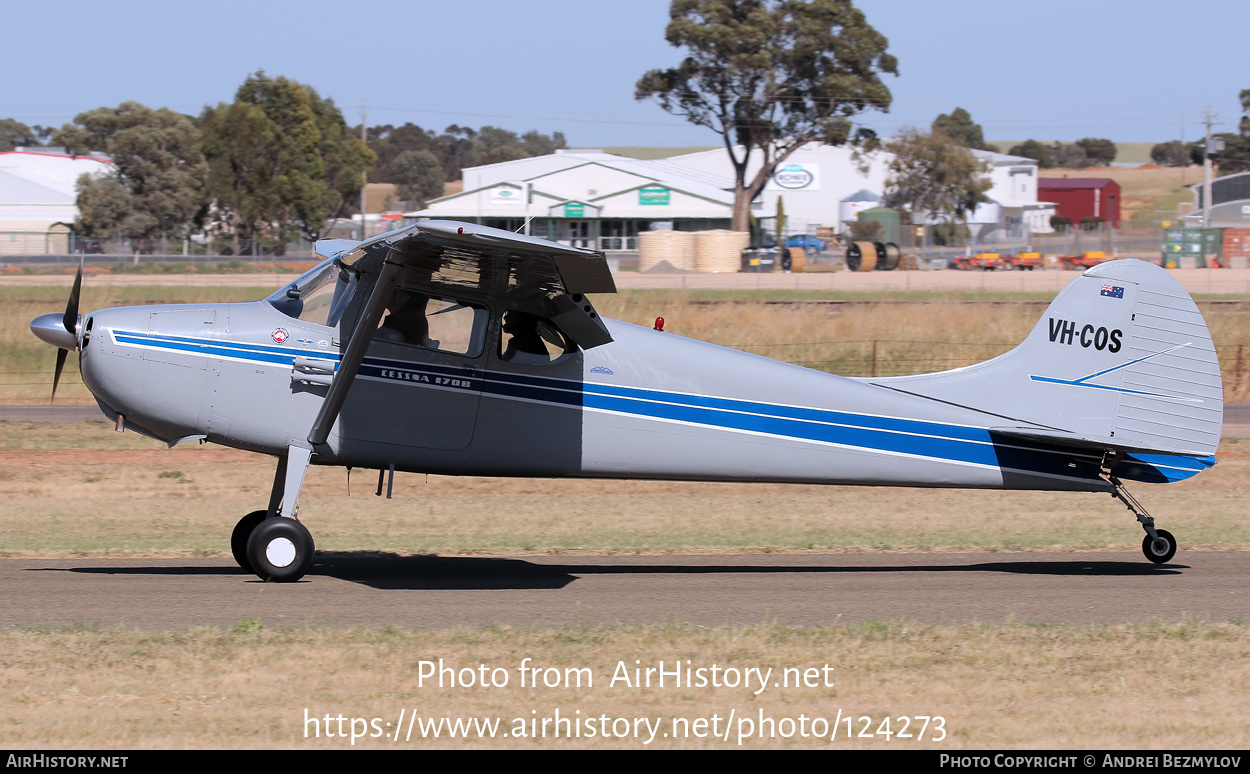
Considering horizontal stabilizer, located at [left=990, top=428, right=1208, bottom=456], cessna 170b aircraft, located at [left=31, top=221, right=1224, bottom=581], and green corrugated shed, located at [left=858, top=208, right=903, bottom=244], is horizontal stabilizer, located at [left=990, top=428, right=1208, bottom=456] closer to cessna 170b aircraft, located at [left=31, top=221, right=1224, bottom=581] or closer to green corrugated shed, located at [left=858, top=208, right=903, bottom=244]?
cessna 170b aircraft, located at [left=31, top=221, right=1224, bottom=581]

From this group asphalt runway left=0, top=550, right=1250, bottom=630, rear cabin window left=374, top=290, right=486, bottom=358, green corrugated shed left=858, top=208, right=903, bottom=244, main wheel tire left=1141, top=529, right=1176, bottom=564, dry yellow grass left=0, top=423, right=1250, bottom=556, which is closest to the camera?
asphalt runway left=0, top=550, right=1250, bottom=630

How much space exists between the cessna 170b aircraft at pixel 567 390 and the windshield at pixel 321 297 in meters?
0.02

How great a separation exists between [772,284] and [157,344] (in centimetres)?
4430

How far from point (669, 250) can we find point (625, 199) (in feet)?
71.4

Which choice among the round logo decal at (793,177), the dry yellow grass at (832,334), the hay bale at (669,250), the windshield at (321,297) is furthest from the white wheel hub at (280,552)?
the round logo decal at (793,177)

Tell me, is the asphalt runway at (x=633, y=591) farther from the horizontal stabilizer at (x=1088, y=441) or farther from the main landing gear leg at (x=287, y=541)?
the horizontal stabilizer at (x=1088, y=441)

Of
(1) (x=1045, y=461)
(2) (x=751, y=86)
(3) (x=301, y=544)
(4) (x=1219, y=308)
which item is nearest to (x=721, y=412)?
(1) (x=1045, y=461)

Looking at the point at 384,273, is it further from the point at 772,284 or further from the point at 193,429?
the point at 772,284

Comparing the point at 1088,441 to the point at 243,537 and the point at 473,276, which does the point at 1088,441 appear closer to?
the point at 473,276

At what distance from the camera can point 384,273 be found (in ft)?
27.6

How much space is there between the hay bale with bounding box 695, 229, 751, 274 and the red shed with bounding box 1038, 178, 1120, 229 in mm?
71666

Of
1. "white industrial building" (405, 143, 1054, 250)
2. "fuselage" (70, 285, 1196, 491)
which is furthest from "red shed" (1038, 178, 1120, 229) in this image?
"fuselage" (70, 285, 1196, 491)

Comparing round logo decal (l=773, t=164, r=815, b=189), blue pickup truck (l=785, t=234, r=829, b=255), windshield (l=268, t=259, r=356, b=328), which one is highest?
round logo decal (l=773, t=164, r=815, b=189)

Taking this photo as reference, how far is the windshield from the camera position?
8.82 m
